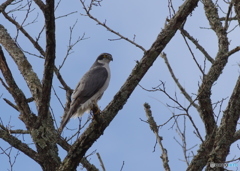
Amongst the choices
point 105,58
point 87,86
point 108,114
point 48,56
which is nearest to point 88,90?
point 87,86

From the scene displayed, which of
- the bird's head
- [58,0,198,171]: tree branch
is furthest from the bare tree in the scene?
the bird's head

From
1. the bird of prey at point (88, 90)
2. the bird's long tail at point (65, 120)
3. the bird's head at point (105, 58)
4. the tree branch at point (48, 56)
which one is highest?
the bird's head at point (105, 58)

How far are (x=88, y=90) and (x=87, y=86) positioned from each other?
104mm

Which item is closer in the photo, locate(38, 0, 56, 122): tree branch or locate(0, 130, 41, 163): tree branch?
locate(38, 0, 56, 122): tree branch

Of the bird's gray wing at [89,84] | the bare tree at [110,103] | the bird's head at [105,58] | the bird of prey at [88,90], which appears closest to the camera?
the bare tree at [110,103]

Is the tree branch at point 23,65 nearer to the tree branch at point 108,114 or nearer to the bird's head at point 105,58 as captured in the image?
the tree branch at point 108,114

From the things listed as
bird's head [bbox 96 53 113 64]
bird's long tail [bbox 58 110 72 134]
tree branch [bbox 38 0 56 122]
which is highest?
bird's head [bbox 96 53 113 64]

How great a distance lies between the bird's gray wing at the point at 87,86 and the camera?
759cm

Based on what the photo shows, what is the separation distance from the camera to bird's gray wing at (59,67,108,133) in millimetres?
7585

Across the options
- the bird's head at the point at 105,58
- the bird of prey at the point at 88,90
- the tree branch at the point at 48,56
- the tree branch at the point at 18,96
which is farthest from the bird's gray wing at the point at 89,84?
the tree branch at the point at 48,56

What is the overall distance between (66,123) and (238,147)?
8.70 feet

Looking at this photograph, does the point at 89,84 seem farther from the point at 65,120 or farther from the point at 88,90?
the point at 65,120

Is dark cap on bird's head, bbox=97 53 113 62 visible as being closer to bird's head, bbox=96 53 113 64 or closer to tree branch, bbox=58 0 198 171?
bird's head, bbox=96 53 113 64

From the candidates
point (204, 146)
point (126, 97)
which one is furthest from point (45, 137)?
point (204, 146)
